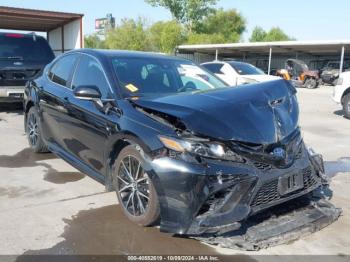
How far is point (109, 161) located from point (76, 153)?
0.90m

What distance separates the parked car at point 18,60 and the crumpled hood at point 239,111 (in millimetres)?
7001

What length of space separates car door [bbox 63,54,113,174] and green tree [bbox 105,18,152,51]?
148 ft

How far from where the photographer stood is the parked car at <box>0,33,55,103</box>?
33.4ft

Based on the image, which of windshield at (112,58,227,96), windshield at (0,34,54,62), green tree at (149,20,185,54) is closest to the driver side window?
windshield at (112,58,227,96)

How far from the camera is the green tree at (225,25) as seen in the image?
62250 millimetres

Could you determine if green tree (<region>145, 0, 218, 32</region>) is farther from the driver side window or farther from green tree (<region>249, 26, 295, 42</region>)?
the driver side window

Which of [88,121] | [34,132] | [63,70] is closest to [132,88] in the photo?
[88,121]

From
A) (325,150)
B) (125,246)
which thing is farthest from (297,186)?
(325,150)

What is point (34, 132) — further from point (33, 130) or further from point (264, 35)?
point (264, 35)

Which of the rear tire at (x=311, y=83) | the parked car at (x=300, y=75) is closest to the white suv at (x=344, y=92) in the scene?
the parked car at (x=300, y=75)

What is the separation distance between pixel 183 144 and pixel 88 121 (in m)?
1.52

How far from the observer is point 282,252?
11.7 feet

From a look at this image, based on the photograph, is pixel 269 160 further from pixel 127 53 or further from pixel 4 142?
pixel 4 142

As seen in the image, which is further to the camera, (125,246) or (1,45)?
(1,45)
